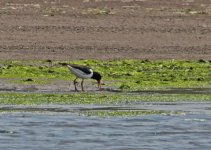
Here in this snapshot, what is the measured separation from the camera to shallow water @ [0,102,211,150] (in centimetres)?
1445

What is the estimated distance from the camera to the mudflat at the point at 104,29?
2858 centimetres

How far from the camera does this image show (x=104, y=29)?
105 ft

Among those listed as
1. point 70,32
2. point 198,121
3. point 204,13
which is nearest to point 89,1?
point 204,13

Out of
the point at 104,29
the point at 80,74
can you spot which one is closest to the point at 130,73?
the point at 80,74

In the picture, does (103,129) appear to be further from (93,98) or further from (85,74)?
(85,74)

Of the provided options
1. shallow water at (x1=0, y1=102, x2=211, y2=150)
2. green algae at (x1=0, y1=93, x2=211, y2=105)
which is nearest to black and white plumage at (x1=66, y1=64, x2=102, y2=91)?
green algae at (x1=0, y1=93, x2=211, y2=105)

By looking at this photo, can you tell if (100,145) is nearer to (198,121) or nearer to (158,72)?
(198,121)

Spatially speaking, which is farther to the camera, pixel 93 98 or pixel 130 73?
pixel 130 73

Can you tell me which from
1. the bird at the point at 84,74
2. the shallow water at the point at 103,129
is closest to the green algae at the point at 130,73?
the bird at the point at 84,74

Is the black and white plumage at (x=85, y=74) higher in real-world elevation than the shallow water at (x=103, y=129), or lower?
lower

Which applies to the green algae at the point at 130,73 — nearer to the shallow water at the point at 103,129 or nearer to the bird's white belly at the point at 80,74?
the bird's white belly at the point at 80,74

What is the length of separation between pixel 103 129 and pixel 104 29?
53.8ft

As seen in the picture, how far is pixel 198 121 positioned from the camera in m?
17.0

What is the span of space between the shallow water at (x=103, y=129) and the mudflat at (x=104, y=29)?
9.39 meters
